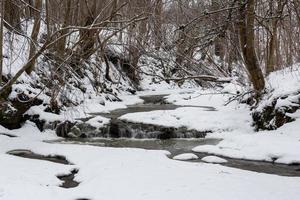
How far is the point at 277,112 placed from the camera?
11.3 metres

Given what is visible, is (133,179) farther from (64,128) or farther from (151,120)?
(151,120)

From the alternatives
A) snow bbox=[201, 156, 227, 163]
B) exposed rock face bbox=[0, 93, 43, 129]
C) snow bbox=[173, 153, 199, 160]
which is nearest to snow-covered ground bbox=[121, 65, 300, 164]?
snow bbox=[201, 156, 227, 163]

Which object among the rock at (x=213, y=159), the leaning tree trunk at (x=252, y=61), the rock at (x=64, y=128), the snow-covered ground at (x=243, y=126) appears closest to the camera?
the rock at (x=213, y=159)

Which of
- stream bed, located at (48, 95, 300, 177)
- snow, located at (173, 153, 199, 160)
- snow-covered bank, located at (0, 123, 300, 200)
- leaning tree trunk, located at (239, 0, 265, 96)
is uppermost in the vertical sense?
leaning tree trunk, located at (239, 0, 265, 96)

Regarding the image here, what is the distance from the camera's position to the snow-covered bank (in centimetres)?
644

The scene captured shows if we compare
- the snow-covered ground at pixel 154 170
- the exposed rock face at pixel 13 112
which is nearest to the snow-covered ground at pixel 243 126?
the snow-covered ground at pixel 154 170

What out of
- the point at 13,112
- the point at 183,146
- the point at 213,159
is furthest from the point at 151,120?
the point at 213,159

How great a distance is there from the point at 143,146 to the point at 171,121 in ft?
6.86

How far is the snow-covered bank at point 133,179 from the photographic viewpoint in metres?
6.44

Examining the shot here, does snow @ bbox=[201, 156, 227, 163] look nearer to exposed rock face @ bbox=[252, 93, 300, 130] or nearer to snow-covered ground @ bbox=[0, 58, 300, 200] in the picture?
snow-covered ground @ bbox=[0, 58, 300, 200]

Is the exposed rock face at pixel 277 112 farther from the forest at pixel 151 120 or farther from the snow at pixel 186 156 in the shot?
the snow at pixel 186 156

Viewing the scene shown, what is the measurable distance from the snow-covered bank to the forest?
20mm

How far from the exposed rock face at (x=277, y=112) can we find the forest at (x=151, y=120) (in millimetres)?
27

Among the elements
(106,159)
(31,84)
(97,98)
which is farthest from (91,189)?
(97,98)
